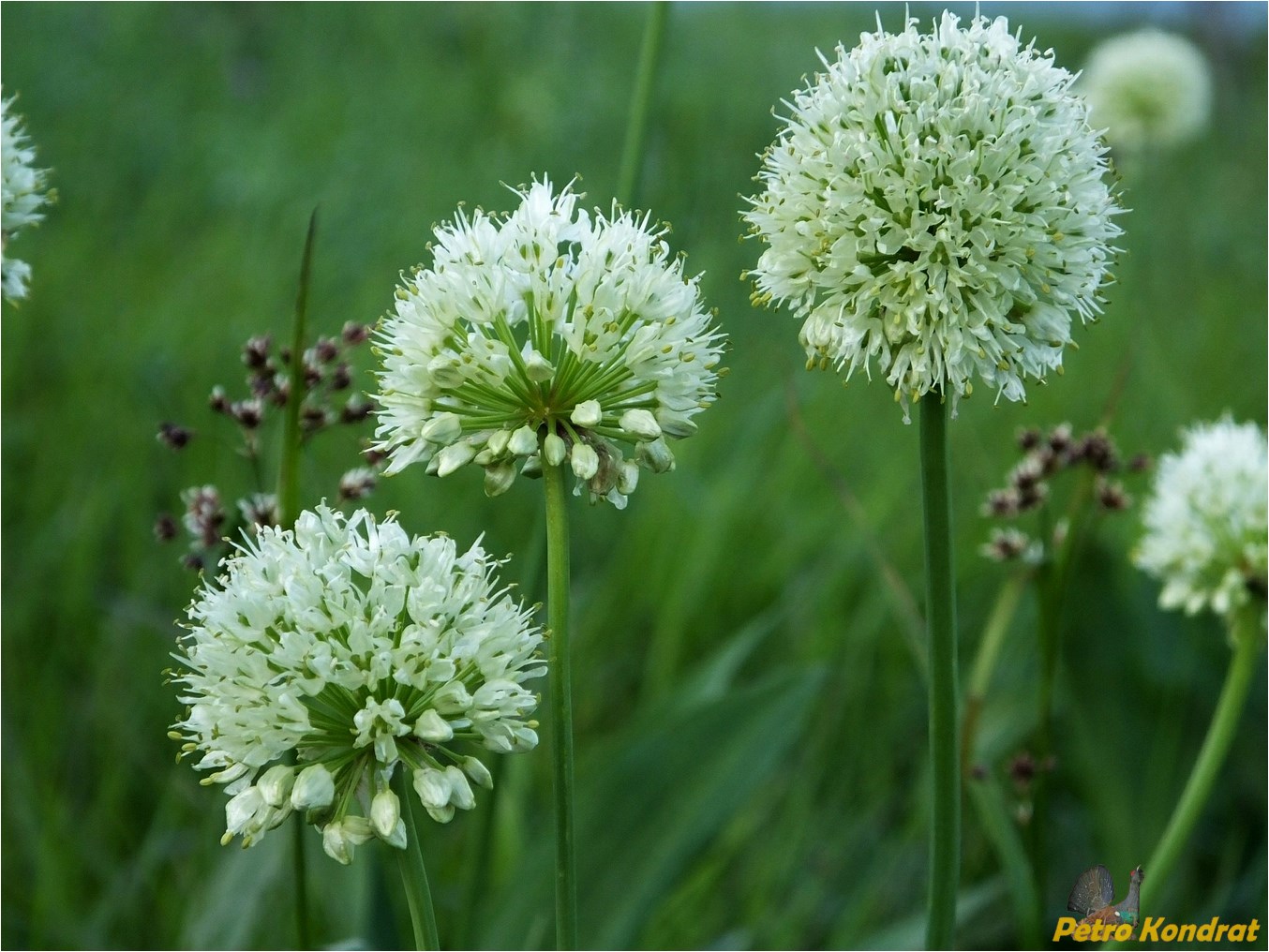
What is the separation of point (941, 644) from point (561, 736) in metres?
0.46

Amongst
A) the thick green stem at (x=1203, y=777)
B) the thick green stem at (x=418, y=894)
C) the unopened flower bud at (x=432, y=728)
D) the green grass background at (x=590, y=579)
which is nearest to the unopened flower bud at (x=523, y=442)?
the unopened flower bud at (x=432, y=728)

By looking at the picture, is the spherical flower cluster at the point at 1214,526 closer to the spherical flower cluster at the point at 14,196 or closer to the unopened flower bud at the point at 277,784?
the unopened flower bud at the point at 277,784

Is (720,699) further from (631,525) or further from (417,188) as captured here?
(417,188)

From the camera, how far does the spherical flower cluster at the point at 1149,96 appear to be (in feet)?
20.1

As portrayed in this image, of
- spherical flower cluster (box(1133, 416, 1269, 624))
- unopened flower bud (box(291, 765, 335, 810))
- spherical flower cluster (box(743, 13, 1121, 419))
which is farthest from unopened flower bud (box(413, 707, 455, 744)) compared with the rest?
spherical flower cluster (box(1133, 416, 1269, 624))

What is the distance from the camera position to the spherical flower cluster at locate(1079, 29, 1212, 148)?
6133 mm

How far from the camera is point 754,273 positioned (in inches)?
60.2

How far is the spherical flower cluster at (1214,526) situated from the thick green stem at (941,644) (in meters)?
1.01

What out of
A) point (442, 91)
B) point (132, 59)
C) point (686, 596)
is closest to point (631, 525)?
point (686, 596)

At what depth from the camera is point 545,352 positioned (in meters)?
1.43

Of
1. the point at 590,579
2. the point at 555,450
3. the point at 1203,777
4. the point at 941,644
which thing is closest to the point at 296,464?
the point at 555,450

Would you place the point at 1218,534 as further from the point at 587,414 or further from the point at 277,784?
the point at 277,784

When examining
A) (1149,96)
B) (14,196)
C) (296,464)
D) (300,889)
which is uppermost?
(1149,96)

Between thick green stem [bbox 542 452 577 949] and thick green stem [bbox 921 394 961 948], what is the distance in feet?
1.40
